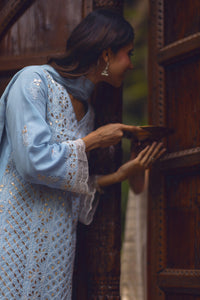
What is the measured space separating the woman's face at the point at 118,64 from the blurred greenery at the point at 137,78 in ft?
12.2

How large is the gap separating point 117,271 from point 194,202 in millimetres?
413

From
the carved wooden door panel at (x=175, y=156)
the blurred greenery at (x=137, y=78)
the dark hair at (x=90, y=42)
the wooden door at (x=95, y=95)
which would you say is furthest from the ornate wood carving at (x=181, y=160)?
the blurred greenery at (x=137, y=78)

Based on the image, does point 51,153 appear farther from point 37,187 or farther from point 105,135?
point 105,135

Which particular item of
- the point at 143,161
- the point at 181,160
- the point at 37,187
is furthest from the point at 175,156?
the point at 37,187

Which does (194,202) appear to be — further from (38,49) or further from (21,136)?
(38,49)

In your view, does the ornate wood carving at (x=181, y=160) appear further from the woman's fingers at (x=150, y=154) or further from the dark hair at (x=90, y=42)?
the dark hair at (x=90, y=42)

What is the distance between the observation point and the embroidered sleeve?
5.32 ft

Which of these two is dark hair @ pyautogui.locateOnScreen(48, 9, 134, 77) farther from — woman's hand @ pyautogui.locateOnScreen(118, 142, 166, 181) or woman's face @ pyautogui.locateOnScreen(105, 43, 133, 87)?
woman's hand @ pyautogui.locateOnScreen(118, 142, 166, 181)

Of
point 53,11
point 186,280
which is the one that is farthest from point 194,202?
point 53,11

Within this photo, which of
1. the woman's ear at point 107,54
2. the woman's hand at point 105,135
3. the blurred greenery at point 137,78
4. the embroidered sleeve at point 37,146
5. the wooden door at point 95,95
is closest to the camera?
the embroidered sleeve at point 37,146

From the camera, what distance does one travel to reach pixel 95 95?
2090 mm

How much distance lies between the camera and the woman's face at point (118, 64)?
6.34 ft

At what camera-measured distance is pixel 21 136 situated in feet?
5.37

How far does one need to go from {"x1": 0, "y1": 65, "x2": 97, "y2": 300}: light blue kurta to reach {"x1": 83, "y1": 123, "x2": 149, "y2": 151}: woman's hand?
0.16 ft
